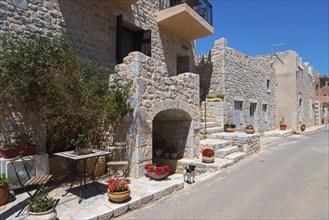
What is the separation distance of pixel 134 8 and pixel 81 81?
460cm

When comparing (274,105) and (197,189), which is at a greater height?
(274,105)

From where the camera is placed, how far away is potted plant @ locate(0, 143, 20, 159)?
16.0ft

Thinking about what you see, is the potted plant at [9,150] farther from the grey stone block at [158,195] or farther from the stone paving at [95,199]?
the grey stone block at [158,195]

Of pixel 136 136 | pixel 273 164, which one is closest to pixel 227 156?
pixel 273 164

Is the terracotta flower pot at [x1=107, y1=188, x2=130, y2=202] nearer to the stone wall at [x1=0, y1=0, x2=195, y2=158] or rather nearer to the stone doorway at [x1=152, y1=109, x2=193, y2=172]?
the stone wall at [x1=0, y1=0, x2=195, y2=158]

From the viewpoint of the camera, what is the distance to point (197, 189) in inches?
226

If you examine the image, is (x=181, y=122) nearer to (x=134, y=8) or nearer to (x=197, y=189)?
(x=197, y=189)

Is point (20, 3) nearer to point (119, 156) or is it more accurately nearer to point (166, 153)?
point (119, 156)

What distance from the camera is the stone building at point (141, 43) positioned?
604 cm

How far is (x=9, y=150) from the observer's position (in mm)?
4891

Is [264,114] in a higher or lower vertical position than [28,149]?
higher

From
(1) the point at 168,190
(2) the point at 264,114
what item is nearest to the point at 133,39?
(1) the point at 168,190

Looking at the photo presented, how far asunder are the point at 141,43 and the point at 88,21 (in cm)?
231

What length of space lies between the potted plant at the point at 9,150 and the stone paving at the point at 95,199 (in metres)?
0.85
